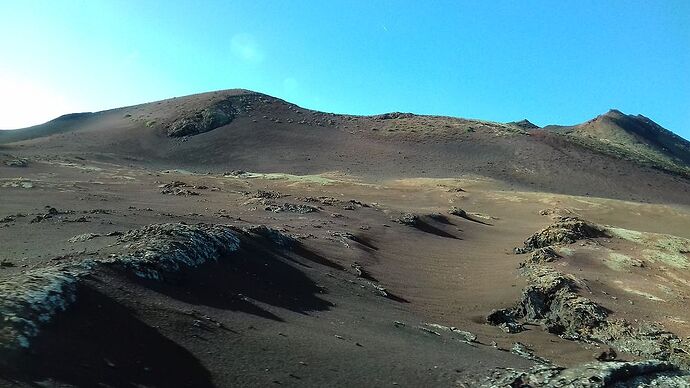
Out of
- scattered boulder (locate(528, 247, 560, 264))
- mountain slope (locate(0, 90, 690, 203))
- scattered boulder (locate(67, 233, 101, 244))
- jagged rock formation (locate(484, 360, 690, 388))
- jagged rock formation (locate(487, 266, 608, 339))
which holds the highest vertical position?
mountain slope (locate(0, 90, 690, 203))

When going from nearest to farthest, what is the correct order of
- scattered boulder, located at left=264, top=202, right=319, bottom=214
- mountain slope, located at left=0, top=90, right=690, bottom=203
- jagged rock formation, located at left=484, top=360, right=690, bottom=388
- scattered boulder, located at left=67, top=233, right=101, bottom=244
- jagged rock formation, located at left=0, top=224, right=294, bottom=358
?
jagged rock formation, located at left=0, top=224, right=294, bottom=358 → jagged rock formation, located at left=484, top=360, right=690, bottom=388 → scattered boulder, located at left=67, top=233, right=101, bottom=244 → scattered boulder, located at left=264, top=202, right=319, bottom=214 → mountain slope, located at left=0, top=90, right=690, bottom=203

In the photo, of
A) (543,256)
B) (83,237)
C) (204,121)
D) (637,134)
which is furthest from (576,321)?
(637,134)

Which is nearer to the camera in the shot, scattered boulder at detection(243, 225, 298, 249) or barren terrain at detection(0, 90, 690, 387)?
barren terrain at detection(0, 90, 690, 387)

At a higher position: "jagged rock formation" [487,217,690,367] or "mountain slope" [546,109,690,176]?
"mountain slope" [546,109,690,176]

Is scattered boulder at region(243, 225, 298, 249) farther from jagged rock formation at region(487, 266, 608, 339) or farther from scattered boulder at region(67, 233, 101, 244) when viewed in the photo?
jagged rock formation at region(487, 266, 608, 339)

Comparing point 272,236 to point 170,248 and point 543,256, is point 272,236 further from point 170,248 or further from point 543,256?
point 543,256

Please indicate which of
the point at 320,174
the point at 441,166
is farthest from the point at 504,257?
the point at 441,166

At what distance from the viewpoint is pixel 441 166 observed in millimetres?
77375

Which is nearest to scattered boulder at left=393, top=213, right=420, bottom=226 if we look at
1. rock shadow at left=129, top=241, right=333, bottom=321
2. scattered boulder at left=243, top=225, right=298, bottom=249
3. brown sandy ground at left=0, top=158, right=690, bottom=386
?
brown sandy ground at left=0, top=158, right=690, bottom=386

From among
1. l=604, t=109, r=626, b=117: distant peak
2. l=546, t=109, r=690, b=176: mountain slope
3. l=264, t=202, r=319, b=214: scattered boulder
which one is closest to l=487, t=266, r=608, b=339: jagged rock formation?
l=264, t=202, r=319, b=214: scattered boulder

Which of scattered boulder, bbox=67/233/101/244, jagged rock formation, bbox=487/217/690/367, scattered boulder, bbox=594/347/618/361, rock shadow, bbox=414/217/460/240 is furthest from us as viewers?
rock shadow, bbox=414/217/460/240

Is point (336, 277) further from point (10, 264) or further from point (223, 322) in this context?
point (10, 264)

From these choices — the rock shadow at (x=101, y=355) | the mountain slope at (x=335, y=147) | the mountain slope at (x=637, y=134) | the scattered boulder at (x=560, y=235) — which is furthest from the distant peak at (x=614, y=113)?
the rock shadow at (x=101, y=355)

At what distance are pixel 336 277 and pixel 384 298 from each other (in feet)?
6.00
